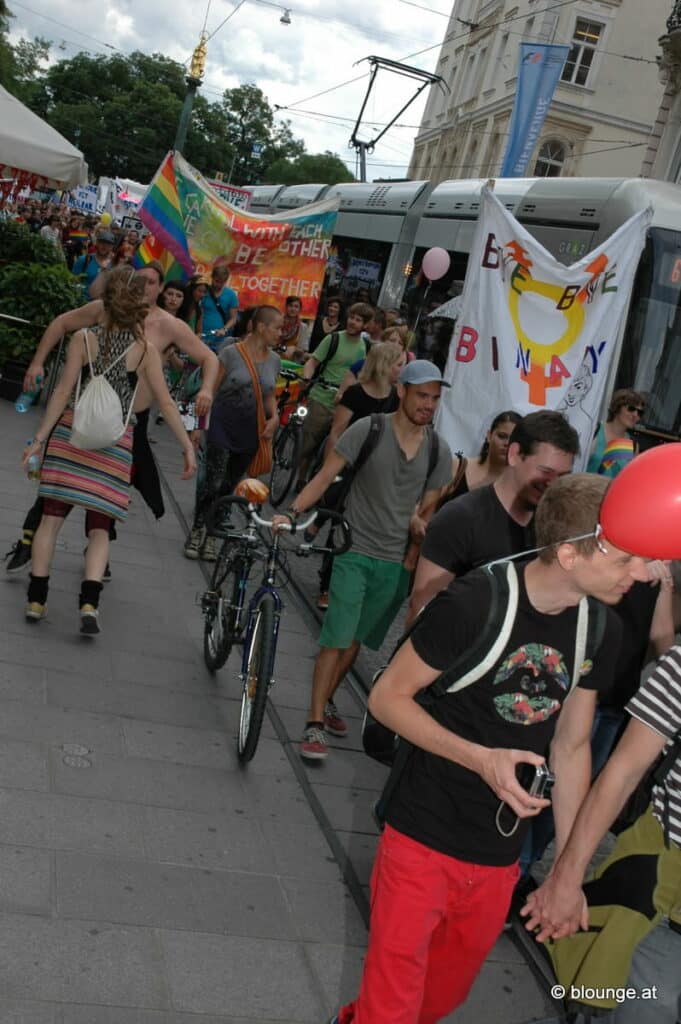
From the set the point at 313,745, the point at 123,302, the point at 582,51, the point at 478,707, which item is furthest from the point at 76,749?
the point at 582,51

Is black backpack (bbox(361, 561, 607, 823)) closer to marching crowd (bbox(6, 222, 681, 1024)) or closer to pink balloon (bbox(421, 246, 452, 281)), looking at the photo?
marching crowd (bbox(6, 222, 681, 1024))

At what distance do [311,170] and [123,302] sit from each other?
8471 centimetres

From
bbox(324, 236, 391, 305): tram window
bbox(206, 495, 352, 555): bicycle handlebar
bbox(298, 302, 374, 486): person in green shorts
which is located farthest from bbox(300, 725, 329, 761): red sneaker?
bbox(324, 236, 391, 305): tram window

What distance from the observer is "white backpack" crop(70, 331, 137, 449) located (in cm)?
616

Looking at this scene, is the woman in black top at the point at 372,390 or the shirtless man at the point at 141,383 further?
the woman in black top at the point at 372,390

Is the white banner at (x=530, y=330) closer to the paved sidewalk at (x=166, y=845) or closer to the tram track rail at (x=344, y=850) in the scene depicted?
the tram track rail at (x=344, y=850)

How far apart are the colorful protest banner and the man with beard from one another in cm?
854

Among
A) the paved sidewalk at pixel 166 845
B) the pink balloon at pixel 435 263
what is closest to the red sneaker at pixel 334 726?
the paved sidewalk at pixel 166 845

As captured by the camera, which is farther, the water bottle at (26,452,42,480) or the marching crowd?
the water bottle at (26,452,42,480)

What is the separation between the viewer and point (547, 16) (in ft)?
136

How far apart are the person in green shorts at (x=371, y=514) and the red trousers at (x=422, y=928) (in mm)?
2672

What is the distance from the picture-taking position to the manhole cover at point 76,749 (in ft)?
16.5

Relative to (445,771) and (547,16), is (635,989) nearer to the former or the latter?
(445,771)

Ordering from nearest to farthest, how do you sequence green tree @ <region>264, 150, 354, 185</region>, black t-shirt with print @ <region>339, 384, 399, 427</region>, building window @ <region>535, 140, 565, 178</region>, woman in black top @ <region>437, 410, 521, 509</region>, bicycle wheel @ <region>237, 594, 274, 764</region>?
bicycle wheel @ <region>237, 594, 274, 764</region> → woman in black top @ <region>437, 410, 521, 509</region> → black t-shirt with print @ <region>339, 384, 399, 427</region> → building window @ <region>535, 140, 565, 178</region> → green tree @ <region>264, 150, 354, 185</region>
